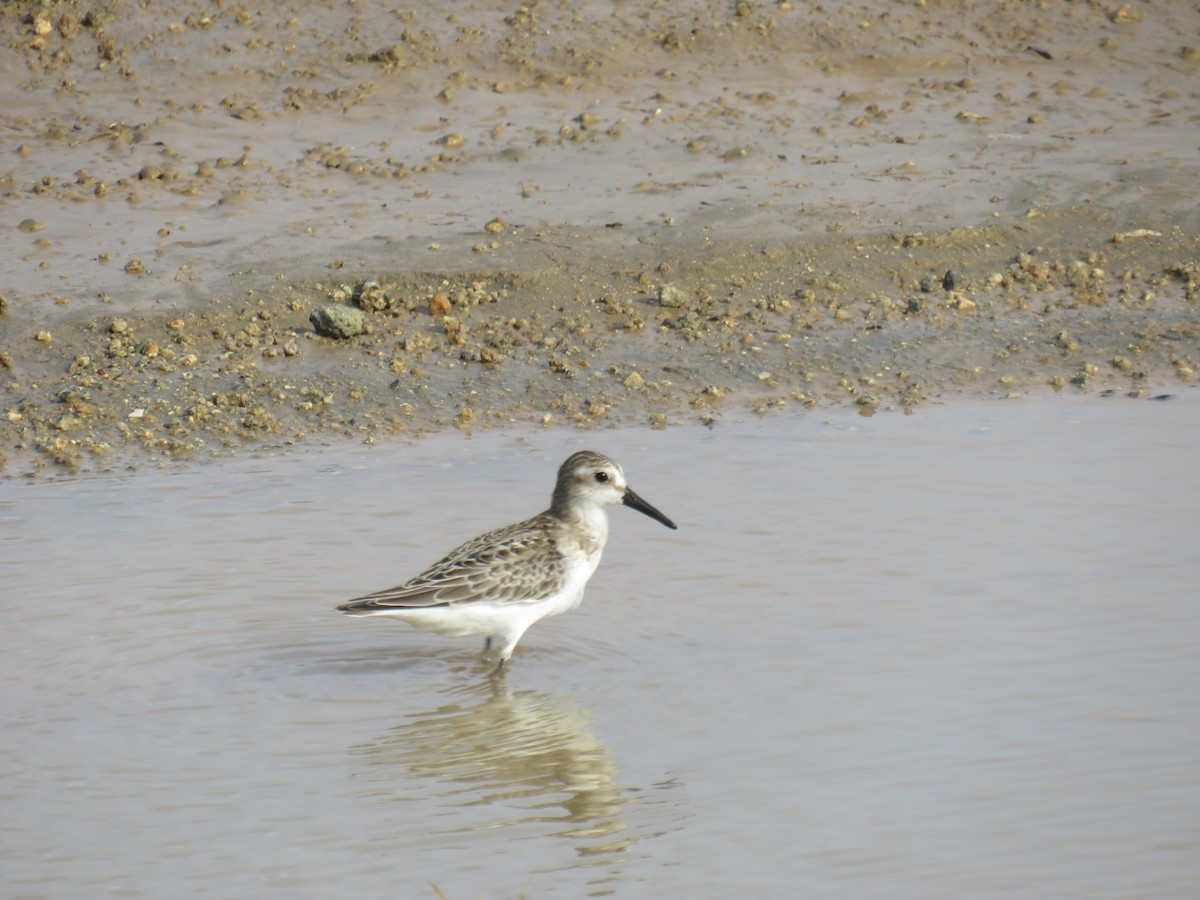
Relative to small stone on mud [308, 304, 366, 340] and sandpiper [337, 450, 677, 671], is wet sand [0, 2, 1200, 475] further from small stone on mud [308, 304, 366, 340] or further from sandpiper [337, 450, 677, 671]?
sandpiper [337, 450, 677, 671]

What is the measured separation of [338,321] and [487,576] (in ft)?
13.0

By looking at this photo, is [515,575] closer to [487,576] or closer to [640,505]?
[487,576]

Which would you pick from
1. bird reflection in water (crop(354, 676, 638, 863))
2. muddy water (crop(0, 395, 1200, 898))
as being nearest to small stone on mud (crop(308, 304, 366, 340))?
muddy water (crop(0, 395, 1200, 898))

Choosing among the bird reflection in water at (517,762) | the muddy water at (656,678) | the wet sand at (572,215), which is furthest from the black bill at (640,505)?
the wet sand at (572,215)

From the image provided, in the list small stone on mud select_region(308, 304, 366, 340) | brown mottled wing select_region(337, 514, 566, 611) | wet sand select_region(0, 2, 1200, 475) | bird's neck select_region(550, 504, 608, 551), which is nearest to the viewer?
brown mottled wing select_region(337, 514, 566, 611)

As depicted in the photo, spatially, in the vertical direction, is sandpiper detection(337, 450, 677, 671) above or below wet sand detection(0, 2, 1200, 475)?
below

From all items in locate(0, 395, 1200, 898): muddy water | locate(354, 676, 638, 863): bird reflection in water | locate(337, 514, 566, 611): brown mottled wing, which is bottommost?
locate(354, 676, 638, 863): bird reflection in water

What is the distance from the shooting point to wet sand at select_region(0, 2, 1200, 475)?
11.0m

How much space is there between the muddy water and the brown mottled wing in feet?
1.09

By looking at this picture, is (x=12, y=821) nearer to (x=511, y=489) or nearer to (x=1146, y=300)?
(x=511, y=489)

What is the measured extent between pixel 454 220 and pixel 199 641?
215 inches

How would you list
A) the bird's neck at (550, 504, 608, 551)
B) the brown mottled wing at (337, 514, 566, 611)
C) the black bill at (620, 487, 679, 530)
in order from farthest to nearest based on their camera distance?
the black bill at (620, 487, 679, 530)
the bird's neck at (550, 504, 608, 551)
the brown mottled wing at (337, 514, 566, 611)

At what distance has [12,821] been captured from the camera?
597 cm

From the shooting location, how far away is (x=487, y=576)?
765cm
